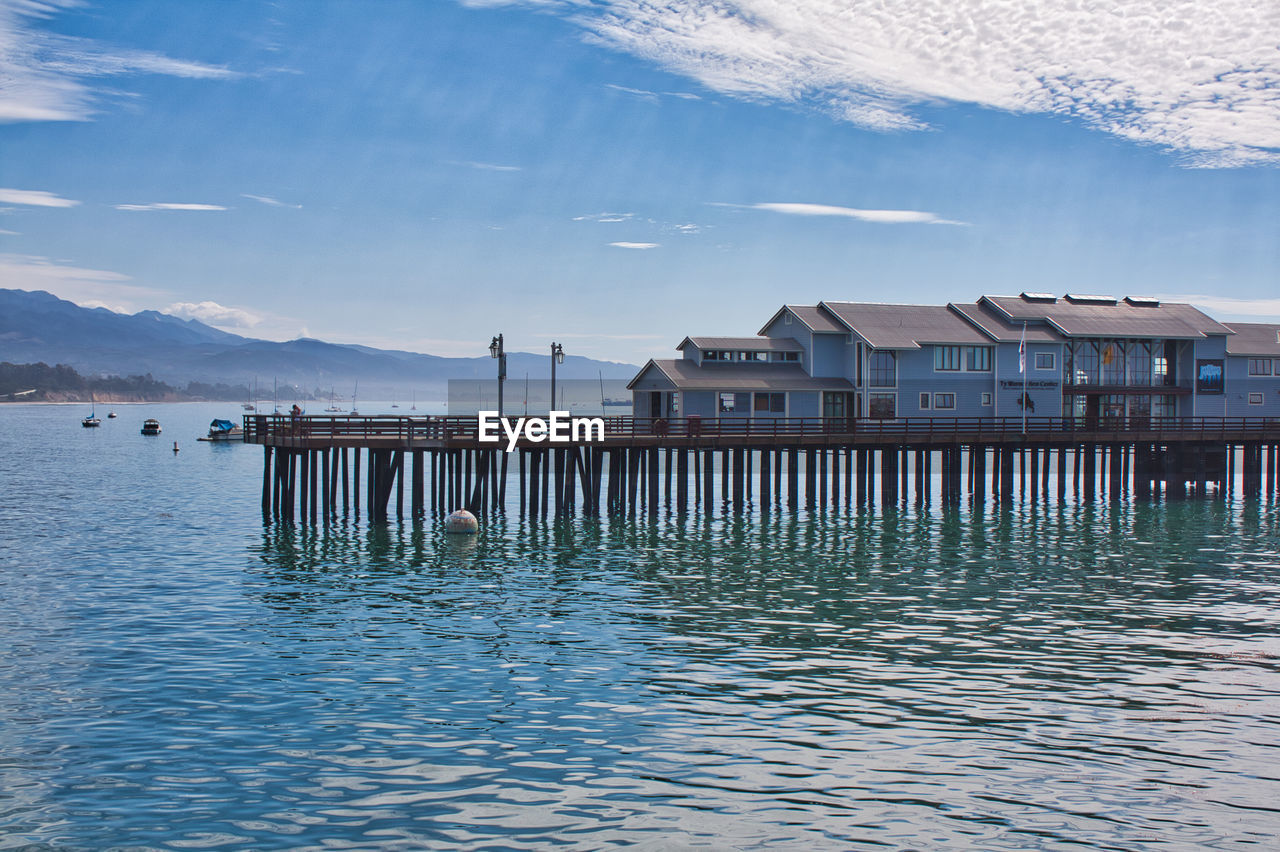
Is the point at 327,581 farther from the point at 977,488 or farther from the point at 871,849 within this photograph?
the point at 977,488

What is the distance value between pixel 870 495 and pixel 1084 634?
95.0 feet

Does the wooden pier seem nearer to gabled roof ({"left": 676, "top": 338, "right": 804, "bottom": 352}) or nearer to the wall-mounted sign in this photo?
the wall-mounted sign

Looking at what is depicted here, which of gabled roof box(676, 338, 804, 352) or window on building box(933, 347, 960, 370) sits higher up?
gabled roof box(676, 338, 804, 352)

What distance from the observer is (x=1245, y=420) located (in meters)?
62.4

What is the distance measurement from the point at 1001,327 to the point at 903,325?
6.37 metres

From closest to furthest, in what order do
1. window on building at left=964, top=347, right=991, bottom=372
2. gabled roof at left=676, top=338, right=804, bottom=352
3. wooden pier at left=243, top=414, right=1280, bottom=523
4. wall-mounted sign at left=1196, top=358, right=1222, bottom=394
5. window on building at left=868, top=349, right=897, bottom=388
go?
wooden pier at left=243, top=414, right=1280, bottom=523 → window on building at left=868, top=349, right=897, bottom=388 → gabled roof at left=676, top=338, right=804, bottom=352 → window on building at left=964, top=347, right=991, bottom=372 → wall-mounted sign at left=1196, top=358, right=1222, bottom=394

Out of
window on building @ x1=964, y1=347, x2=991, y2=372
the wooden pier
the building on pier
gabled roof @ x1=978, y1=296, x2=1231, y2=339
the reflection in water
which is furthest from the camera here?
gabled roof @ x1=978, y1=296, x2=1231, y2=339

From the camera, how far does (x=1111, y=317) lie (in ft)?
214

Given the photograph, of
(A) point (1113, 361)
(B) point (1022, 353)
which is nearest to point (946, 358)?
(B) point (1022, 353)

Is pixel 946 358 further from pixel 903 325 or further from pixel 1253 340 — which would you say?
pixel 1253 340

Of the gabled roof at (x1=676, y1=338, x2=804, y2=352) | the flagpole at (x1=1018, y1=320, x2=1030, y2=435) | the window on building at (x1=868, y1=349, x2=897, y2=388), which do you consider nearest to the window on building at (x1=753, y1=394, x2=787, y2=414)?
the gabled roof at (x1=676, y1=338, x2=804, y2=352)

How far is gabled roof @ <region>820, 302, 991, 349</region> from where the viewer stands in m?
58.3

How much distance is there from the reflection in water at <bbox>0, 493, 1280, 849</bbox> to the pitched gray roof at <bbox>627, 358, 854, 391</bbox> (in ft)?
74.0

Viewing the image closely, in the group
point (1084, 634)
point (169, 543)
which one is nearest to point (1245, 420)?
point (1084, 634)
